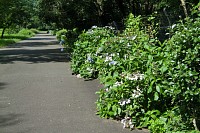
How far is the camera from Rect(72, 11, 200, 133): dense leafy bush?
4262mm

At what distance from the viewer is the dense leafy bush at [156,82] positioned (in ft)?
14.0

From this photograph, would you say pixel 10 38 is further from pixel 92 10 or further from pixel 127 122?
pixel 127 122

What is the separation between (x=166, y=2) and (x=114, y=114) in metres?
20.9

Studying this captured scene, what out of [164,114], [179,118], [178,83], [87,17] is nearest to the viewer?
[178,83]

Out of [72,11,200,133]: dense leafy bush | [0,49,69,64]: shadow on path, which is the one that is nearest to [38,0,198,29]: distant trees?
[0,49,69,64]: shadow on path

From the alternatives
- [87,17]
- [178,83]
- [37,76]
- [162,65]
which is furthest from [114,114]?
[87,17]

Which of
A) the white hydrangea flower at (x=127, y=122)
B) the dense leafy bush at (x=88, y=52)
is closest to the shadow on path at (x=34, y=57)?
the dense leafy bush at (x=88, y=52)

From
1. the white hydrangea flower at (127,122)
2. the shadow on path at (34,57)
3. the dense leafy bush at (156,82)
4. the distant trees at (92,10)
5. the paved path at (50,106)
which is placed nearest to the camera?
the dense leafy bush at (156,82)

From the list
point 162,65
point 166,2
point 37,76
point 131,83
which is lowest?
point 37,76

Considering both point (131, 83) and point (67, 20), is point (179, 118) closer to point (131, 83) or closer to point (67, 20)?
point (131, 83)

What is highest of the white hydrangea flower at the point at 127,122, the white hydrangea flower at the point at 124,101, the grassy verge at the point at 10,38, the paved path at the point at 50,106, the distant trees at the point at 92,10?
the distant trees at the point at 92,10

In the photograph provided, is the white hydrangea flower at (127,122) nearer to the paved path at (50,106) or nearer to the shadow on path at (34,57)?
the paved path at (50,106)

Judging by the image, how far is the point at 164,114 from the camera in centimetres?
518

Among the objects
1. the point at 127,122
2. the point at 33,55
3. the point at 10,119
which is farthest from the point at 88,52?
the point at 33,55
